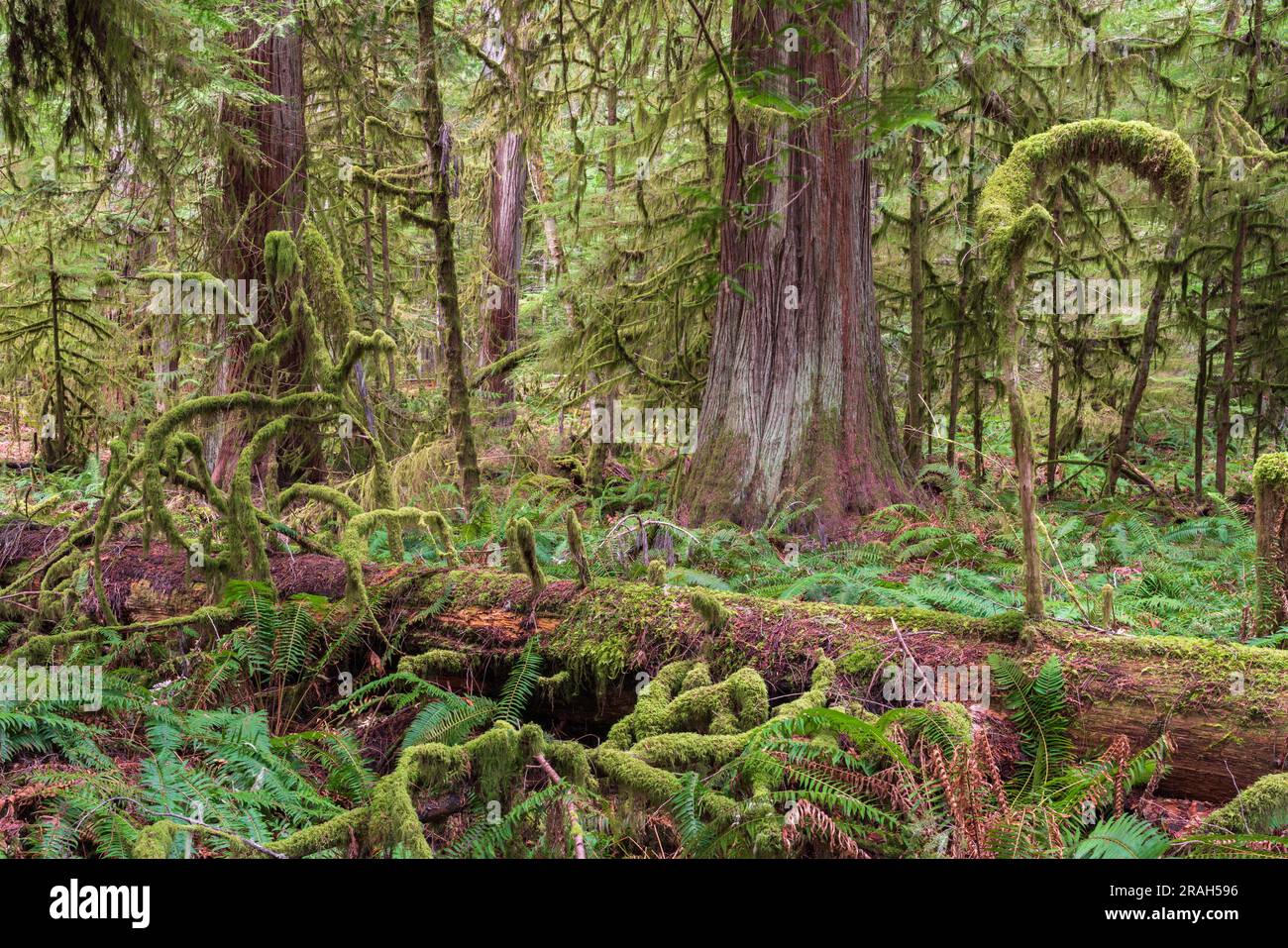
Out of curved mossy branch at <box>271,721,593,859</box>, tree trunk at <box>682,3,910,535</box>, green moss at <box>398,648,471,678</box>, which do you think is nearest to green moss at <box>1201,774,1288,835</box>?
curved mossy branch at <box>271,721,593,859</box>

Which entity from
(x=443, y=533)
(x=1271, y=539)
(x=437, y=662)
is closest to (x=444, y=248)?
(x=443, y=533)

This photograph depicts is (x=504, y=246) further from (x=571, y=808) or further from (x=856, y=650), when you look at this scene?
(x=571, y=808)

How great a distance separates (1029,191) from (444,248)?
15.3 ft

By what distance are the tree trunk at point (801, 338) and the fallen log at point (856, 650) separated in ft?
9.83

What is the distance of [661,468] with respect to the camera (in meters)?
9.82

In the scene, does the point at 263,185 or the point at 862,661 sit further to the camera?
the point at 263,185

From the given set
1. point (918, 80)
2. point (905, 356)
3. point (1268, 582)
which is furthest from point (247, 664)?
point (905, 356)

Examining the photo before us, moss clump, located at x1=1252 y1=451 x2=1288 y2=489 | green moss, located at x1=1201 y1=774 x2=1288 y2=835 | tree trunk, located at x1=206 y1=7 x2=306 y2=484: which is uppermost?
tree trunk, located at x1=206 y1=7 x2=306 y2=484

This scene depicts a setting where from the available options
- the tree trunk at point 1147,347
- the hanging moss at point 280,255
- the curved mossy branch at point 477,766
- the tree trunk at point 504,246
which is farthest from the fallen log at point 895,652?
the tree trunk at point 504,246

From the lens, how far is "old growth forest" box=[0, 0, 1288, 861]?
3.05m

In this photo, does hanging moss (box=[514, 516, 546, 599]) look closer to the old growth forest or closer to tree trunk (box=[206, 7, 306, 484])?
the old growth forest

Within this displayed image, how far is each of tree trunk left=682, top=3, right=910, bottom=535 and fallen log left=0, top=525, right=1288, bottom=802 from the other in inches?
118

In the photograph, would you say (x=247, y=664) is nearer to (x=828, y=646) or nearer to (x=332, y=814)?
(x=332, y=814)

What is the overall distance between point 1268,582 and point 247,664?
198 inches
